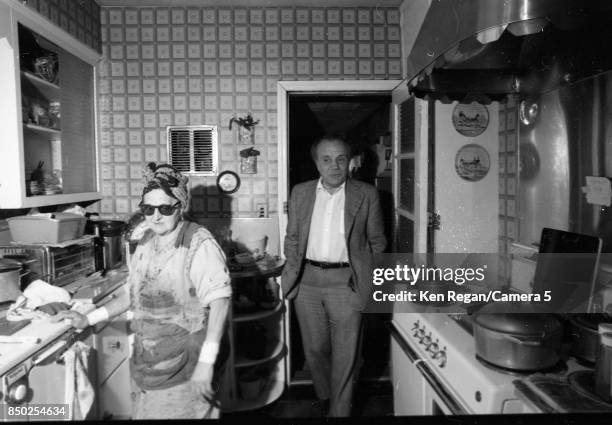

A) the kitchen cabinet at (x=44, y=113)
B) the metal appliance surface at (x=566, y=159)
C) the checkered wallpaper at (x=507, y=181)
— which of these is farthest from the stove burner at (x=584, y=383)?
the kitchen cabinet at (x=44, y=113)

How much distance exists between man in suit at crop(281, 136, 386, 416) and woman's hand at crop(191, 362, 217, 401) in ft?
2.15

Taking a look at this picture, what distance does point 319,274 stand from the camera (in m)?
1.58

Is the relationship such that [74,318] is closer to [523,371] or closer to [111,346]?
[111,346]

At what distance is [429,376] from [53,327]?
3.28 feet

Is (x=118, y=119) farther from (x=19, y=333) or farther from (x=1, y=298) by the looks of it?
(x=19, y=333)

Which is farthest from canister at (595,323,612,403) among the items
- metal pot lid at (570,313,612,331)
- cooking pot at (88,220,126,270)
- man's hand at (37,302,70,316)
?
cooking pot at (88,220,126,270)

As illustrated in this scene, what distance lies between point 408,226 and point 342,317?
53 centimetres

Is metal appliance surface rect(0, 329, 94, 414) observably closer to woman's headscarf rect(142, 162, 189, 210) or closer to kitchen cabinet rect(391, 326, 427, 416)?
woman's headscarf rect(142, 162, 189, 210)

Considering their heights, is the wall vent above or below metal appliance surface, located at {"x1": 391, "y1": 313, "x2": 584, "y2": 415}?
above

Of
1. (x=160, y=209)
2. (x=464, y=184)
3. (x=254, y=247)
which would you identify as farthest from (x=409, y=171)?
(x=160, y=209)

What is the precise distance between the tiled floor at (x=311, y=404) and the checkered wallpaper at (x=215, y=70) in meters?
0.87

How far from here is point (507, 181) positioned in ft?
4.75

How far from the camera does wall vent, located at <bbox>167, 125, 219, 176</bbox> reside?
1963 mm

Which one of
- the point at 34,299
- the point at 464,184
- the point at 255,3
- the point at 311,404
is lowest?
the point at 311,404
